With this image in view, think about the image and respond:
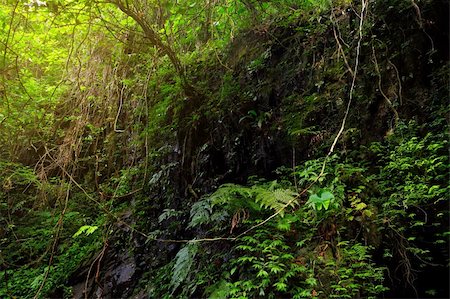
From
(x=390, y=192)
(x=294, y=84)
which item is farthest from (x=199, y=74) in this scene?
(x=390, y=192)

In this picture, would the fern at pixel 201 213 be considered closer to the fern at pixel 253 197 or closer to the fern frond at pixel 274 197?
the fern at pixel 253 197

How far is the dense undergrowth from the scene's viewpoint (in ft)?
9.10

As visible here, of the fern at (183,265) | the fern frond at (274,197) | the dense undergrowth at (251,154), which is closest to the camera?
the dense undergrowth at (251,154)

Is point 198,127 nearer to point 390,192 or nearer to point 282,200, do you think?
→ point 282,200

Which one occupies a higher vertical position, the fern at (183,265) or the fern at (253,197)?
the fern at (253,197)

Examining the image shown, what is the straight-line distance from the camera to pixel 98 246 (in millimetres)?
5250

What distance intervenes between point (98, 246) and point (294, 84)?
3.76 metres

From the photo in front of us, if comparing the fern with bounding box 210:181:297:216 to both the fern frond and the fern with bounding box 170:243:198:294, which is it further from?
the fern with bounding box 170:243:198:294

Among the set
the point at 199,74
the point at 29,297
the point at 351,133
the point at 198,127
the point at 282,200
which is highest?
the point at 199,74

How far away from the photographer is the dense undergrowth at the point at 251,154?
109 inches

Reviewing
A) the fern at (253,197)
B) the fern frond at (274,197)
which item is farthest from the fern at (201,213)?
the fern frond at (274,197)

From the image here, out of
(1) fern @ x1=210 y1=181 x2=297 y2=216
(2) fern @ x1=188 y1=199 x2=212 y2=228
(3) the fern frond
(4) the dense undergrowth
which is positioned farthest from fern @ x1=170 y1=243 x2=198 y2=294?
(3) the fern frond

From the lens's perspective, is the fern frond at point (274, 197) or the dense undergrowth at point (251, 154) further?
the fern frond at point (274, 197)

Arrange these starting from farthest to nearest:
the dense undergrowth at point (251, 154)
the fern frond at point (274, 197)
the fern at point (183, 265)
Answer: the fern at point (183, 265)
the fern frond at point (274, 197)
the dense undergrowth at point (251, 154)
